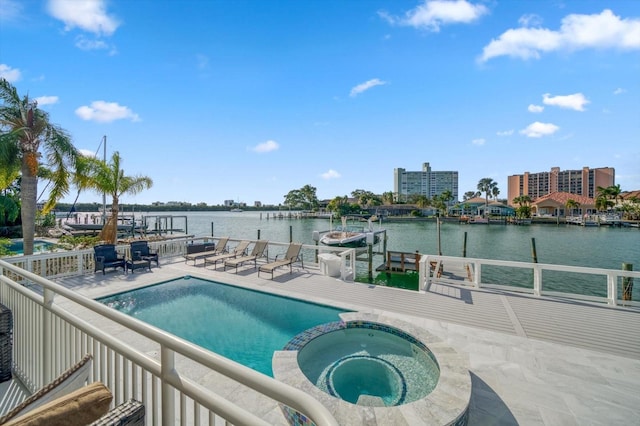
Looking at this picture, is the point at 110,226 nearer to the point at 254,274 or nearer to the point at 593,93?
the point at 254,274

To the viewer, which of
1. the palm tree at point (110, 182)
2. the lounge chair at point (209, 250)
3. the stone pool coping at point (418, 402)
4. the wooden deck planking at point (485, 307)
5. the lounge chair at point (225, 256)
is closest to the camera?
the stone pool coping at point (418, 402)

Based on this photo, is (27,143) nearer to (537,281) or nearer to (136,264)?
(136,264)

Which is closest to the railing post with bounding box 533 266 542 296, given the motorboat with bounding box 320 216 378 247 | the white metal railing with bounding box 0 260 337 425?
the white metal railing with bounding box 0 260 337 425

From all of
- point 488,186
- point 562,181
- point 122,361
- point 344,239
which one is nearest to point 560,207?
point 488,186

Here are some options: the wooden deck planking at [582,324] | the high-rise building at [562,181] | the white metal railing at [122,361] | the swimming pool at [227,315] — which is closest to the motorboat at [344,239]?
the swimming pool at [227,315]

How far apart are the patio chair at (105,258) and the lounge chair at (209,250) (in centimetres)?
197

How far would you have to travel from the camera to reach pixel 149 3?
7.25 m

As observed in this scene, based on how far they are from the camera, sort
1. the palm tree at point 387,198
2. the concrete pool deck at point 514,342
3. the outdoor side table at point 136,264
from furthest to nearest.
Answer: the palm tree at point 387,198 < the outdoor side table at point 136,264 < the concrete pool deck at point 514,342

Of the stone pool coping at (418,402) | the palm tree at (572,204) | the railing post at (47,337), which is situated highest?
the palm tree at (572,204)

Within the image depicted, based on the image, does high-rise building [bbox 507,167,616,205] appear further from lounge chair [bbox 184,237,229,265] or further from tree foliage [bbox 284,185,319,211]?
lounge chair [bbox 184,237,229,265]

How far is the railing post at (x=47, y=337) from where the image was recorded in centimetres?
238

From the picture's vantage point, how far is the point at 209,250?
11312 mm

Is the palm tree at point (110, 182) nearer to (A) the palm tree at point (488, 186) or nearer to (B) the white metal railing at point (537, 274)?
(B) the white metal railing at point (537, 274)

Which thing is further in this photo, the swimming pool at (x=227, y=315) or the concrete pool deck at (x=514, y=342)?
the swimming pool at (x=227, y=315)
